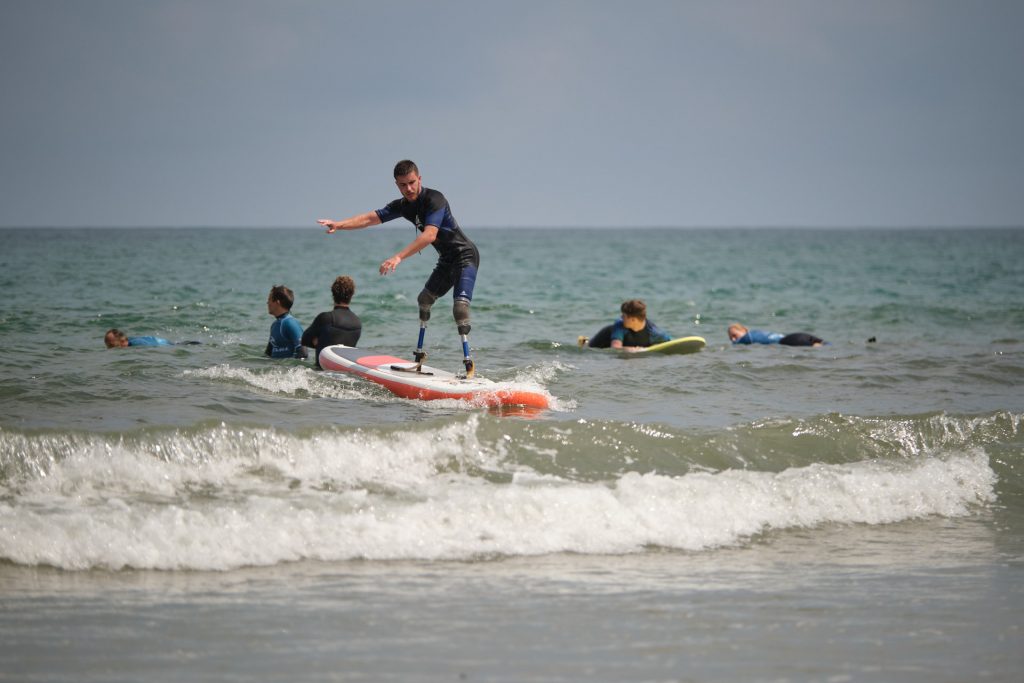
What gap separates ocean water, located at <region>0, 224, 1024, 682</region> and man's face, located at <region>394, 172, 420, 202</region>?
2.14m

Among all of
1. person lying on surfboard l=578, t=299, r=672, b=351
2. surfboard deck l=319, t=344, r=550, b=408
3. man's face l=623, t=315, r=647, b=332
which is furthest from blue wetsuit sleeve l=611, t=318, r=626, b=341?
surfboard deck l=319, t=344, r=550, b=408

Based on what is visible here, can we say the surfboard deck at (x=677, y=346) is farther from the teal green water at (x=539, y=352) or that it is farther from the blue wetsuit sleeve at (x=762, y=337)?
the blue wetsuit sleeve at (x=762, y=337)

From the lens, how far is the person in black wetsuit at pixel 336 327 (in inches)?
512

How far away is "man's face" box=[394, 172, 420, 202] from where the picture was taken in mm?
10430

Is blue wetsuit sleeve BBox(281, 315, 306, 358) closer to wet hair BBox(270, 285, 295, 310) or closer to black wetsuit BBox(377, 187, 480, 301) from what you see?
wet hair BBox(270, 285, 295, 310)

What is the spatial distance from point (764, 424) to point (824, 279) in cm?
3884

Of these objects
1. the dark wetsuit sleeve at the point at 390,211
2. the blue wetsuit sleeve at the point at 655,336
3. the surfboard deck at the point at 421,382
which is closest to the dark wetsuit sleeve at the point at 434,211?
the dark wetsuit sleeve at the point at 390,211

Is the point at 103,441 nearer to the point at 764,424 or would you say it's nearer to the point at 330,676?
the point at 330,676

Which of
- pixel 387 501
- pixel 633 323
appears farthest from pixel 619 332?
pixel 387 501

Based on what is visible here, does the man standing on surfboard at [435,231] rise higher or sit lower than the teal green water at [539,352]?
higher

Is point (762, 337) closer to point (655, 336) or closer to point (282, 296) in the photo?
point (655, 336)

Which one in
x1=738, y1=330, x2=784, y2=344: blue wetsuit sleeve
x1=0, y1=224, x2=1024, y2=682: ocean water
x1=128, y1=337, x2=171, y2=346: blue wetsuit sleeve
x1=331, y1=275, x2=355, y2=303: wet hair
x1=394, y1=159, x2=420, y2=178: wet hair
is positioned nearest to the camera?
x1=0, y1=224, x2=1024, y2=682: ocean water

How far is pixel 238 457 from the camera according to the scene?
779 cm

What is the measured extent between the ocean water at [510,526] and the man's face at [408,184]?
2.14 metres
